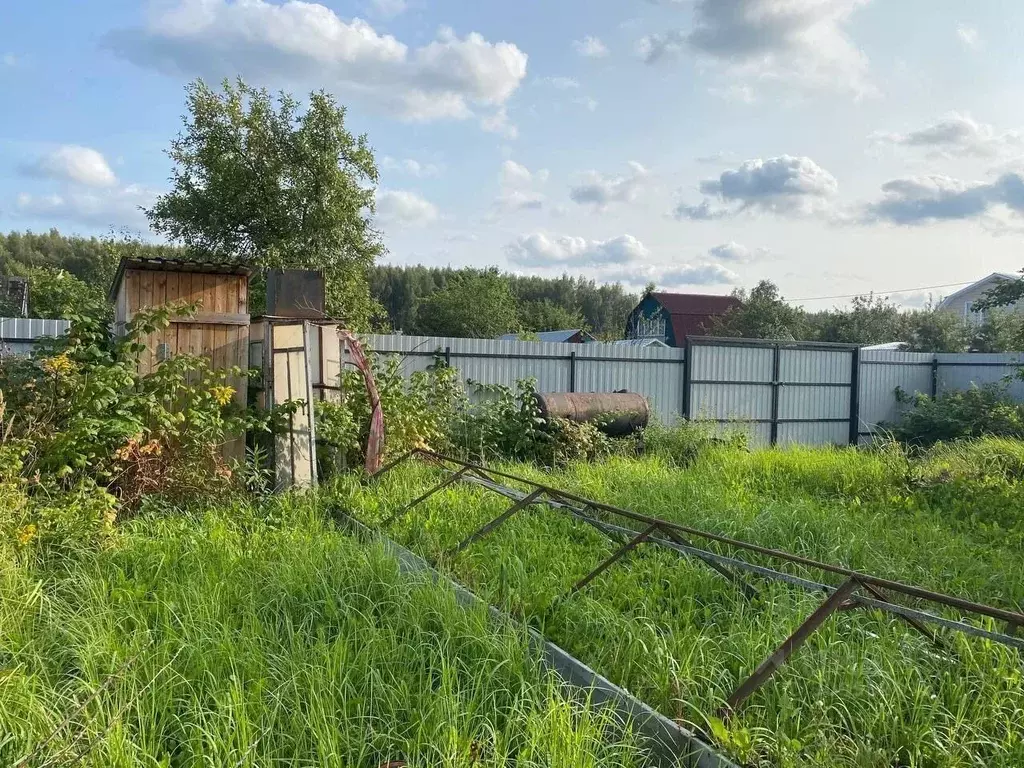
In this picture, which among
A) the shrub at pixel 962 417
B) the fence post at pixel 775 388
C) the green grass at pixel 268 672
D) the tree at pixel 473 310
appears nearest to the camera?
the green grass at pixel 268 672

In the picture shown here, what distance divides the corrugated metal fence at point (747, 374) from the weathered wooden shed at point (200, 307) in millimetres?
2826

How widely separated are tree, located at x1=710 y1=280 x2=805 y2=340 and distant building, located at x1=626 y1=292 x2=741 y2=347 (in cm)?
1041

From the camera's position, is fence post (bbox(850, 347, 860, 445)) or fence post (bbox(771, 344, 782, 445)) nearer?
fence post (bbox(771, 344, 782, 445))

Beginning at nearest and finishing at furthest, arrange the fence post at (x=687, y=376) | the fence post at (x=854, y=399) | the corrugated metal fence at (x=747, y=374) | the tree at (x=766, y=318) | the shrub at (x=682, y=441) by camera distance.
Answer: the shrub at (x=682, y=441), the corrugated metal fence at (x=747, y=374), the fence post at (x=687, y=376), the fence post at (x=854, y=399), the tree at (x=766, y=318)

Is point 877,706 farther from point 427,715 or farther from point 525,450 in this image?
point 525,450

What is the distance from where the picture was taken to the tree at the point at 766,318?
2619 cm

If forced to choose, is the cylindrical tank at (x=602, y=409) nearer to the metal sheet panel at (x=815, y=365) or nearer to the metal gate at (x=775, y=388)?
the metal gate at (x=775, y=388)

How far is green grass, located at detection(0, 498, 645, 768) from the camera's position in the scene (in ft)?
7.41

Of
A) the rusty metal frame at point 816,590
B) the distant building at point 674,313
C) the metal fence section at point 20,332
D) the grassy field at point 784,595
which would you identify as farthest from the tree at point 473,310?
the rusty metal frame at point 816,590

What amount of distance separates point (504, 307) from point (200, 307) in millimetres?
33448

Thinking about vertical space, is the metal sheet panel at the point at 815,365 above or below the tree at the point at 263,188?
below

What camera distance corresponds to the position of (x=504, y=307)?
128 feet

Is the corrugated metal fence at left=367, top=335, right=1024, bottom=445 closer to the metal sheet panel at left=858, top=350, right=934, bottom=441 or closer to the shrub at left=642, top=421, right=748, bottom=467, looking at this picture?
the metal sheet panel at left=858, top=350, right=934, bottom=441

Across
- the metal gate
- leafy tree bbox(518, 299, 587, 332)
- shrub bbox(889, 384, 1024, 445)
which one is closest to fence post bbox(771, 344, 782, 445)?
the metal gate
